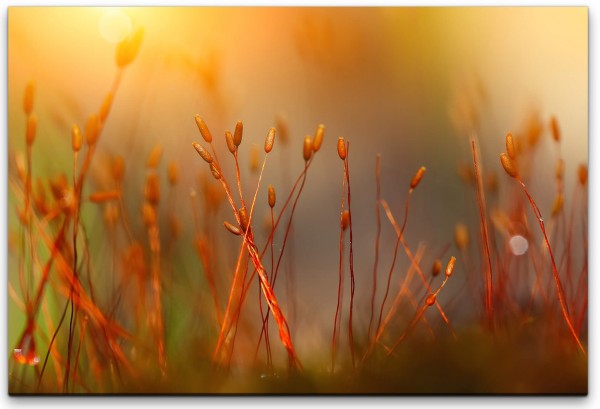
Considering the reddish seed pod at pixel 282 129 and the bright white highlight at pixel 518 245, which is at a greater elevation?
the reddish seed pod at pixel 282 129

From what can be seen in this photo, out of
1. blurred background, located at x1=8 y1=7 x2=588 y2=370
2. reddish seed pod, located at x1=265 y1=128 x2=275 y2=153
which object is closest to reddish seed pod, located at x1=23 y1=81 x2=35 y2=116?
blurred background, located at x1=8 y1=7 x2=588 y2=370

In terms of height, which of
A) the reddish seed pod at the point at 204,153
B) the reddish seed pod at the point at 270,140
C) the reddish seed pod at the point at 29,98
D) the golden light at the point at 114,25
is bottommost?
the reddish seed pod at the point at 204,153

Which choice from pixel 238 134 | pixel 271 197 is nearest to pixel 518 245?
pixel 271 197

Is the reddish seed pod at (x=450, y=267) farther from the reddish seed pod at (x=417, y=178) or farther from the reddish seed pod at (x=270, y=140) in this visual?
the reddish seed pod at (x=270, y=140)

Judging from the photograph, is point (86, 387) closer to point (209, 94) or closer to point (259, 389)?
point (259, 389)

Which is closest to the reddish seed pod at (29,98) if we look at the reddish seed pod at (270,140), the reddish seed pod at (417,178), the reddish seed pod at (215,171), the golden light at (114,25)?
Result: the golden light at (114,25)

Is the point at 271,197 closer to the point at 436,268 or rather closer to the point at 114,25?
the point at 436,268
